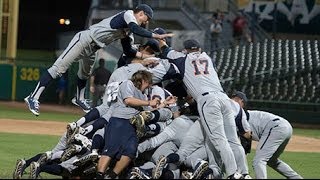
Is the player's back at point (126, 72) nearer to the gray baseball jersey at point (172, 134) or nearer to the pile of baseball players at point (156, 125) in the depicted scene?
the pile of baseball players at point (156, 125)

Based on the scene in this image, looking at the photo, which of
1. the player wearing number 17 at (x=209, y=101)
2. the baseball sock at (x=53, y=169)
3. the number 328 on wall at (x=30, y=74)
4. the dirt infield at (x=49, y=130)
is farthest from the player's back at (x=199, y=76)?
the number 328 on wall at (x=30, y=74)

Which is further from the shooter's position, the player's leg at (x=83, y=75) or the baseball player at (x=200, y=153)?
the player's leg at (x=83, y=75)

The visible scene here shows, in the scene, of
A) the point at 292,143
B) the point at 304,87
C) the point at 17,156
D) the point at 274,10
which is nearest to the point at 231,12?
the point at 274,10

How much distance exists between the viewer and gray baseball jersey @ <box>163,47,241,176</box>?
39.5 ft

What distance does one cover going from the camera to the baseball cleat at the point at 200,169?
1188 centimetres

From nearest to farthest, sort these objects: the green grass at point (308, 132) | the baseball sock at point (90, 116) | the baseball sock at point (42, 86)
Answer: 1. the baseball sock at point (90, 116)
2. the baseball sock at point (42, 86)
3. the green grass at point (308, 132)

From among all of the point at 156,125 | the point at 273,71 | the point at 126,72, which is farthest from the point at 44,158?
the point at 273,71

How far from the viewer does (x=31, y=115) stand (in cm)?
2677

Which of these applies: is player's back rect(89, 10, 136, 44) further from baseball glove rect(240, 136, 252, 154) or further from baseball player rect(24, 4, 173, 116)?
baseball glove rect(240, 136, 252, 154)

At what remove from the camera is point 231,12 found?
1446 inches

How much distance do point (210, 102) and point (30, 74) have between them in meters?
19.9

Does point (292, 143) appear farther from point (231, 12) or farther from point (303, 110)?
point (231, 12)

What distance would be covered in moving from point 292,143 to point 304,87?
318 inches

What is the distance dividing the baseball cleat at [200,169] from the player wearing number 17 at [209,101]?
0.74 feet
